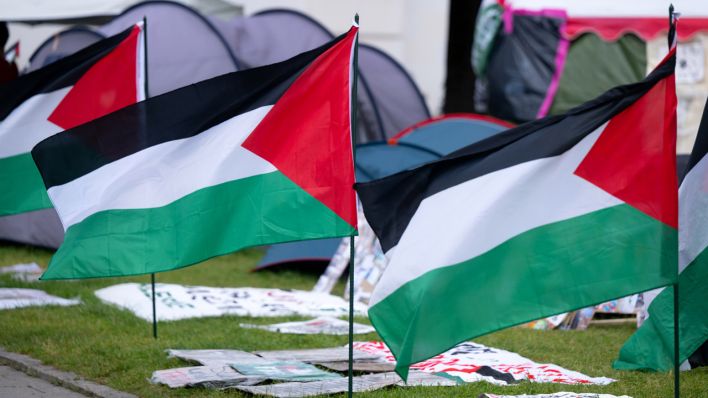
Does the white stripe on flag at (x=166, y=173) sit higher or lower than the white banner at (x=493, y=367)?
higher

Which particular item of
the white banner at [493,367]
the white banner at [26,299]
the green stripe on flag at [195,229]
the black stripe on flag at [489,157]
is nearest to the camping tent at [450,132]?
the white banner at [26,299]

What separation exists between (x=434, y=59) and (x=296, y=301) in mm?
12575

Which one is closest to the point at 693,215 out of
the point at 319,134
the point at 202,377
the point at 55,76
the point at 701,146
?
the point at 701,146

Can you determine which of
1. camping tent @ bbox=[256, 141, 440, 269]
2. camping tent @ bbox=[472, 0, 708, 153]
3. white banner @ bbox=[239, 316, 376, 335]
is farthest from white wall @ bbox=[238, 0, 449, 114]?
white banner @ bbox=[239, 316, 376, 335]

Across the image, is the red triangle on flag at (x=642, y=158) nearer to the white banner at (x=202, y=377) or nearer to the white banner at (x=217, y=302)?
the white banner at (x=202, y=377)

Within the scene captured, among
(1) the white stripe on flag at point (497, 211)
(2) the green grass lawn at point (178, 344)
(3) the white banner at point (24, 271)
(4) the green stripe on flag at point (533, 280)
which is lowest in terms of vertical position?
(3) the white banner at point (24, 271)

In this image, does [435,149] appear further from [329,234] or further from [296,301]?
[329,234]

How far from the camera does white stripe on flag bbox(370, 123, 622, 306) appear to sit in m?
5.17

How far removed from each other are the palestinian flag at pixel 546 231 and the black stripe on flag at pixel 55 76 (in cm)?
331

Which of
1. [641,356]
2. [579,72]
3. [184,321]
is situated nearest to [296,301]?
[184,321]

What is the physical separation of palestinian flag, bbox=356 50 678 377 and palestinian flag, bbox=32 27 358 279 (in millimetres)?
762

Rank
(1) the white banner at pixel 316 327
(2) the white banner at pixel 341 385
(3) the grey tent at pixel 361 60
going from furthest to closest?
(3) the grey tent at pixel 361 60 < (1) the white banner at pixel 316 327 < (2) the white banner at pixel 341 385

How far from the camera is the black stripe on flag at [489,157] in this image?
5270 millimetres

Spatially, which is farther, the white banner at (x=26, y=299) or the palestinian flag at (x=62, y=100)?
the white banner at (x=26, y=299)
